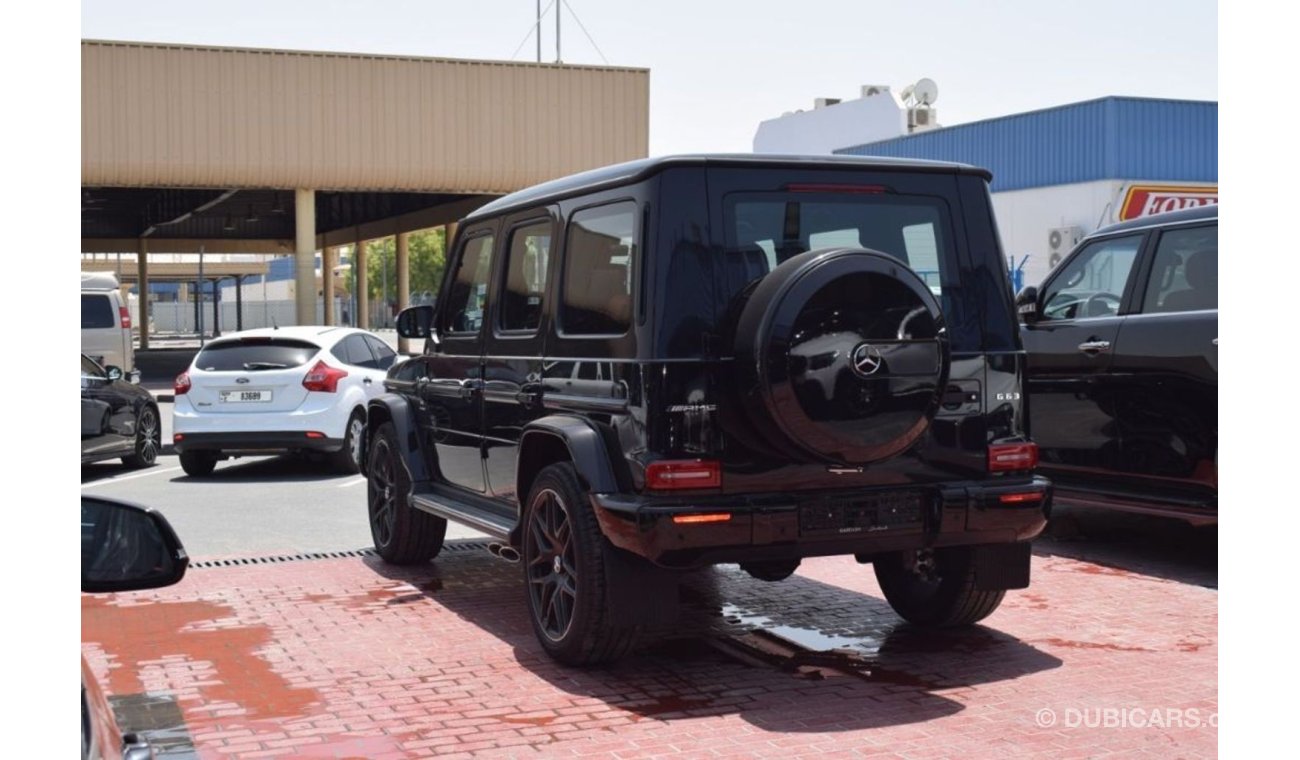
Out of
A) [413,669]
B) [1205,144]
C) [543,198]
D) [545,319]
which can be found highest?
[1205,144]

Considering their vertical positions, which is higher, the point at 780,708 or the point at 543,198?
the point at 543,198

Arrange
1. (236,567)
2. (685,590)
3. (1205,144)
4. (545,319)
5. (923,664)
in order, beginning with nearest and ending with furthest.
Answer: (923,664)
(545,319)
(685,590)
(236,567)
(1205,144)

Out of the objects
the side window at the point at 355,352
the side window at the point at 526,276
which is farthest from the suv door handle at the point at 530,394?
the side window at the point at 355,352

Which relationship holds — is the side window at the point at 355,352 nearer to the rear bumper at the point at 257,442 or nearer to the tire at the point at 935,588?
the rear bumper at the point at 257,442

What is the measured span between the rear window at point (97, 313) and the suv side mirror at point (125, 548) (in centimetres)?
2075

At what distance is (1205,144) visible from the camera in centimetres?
4019

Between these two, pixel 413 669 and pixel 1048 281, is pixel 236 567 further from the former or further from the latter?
pixel 1048 281

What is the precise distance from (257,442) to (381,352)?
1.79 m

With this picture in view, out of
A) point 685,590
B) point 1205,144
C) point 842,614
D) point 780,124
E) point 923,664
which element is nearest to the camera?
point 923,664

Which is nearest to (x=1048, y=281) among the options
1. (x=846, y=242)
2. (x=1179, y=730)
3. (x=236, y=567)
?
(x=846, y=242)

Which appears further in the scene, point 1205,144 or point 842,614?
point 1205,144

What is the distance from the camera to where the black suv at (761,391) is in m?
5.84

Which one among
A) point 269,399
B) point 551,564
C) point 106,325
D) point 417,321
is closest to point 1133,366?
point 551,564

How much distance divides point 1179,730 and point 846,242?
7.53 ft
